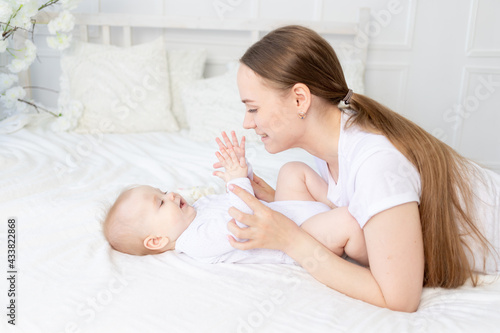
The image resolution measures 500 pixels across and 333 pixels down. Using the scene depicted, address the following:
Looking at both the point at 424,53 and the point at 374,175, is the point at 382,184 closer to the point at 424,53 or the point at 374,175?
the point at 374,175

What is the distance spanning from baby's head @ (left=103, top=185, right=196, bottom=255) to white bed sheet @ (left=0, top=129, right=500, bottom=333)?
0.04 meters

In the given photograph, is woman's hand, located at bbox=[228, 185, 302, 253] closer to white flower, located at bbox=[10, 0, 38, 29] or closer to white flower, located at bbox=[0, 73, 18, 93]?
white flower, located at bbox=[10, 0, 38, 29]

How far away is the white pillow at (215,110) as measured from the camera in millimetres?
2320

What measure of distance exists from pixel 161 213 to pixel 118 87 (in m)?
1.39

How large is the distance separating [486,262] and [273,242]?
21.2 inches

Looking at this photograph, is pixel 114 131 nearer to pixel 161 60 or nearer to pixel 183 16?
pixel 161 60

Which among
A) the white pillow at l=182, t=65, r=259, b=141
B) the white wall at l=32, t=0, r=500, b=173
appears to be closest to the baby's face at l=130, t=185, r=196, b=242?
the white pillow at l=182, t=65, r=259, b=141

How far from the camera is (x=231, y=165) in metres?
1.27

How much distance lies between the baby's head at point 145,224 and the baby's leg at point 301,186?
323mm

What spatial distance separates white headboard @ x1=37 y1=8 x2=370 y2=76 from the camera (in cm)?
262

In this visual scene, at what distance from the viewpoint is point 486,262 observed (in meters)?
1.09

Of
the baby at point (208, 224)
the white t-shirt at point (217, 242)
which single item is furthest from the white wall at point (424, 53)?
the white t-shirt at point (217, 242)

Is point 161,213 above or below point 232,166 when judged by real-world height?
below

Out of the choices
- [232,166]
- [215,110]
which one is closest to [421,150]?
[232,166]
